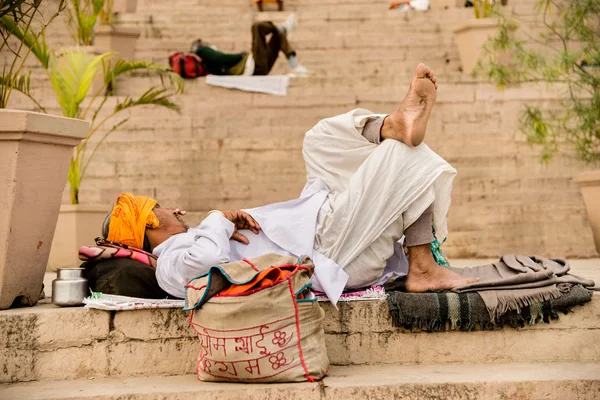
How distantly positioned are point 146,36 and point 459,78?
418 cm

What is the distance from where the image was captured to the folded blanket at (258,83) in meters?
8.32

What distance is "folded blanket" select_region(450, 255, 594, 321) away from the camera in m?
3.52

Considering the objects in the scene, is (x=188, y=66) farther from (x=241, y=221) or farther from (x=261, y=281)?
(x=261, y=281)

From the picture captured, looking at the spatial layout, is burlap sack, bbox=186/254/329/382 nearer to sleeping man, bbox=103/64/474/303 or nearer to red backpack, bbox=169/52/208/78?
sleeping man, bbox=103/64/474/303

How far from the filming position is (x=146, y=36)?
1056 centimetres

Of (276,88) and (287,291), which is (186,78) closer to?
(276,88)

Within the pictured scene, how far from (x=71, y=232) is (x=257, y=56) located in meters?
3.48

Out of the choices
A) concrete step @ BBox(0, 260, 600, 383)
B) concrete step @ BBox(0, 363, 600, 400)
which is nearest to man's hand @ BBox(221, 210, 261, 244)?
concrete step @ BBox(0, 260, 600, 383)

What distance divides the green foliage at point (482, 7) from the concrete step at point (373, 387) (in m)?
6.73

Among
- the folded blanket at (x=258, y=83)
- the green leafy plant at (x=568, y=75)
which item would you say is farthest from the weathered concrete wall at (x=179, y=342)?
the folded blanket at (x=258, y=83)

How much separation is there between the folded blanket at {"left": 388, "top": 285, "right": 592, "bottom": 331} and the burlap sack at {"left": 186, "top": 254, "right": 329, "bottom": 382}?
0.46 meters

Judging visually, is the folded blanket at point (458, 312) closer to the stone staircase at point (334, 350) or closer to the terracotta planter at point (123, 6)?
the stone staircase at point (334, 350)

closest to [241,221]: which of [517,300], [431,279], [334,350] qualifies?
[334,350]

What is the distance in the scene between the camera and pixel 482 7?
386 inches
